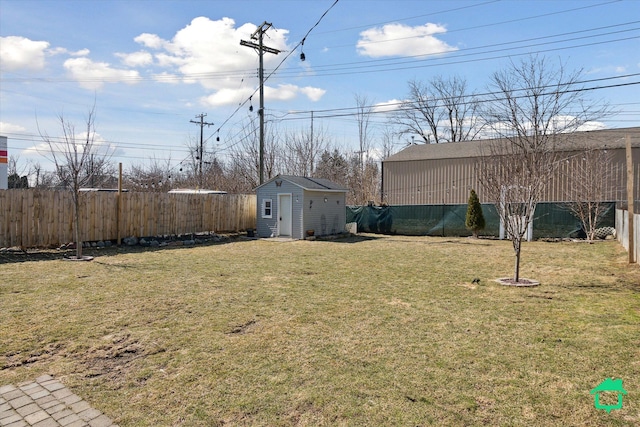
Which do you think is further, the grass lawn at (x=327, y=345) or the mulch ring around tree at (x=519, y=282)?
the mulch ring around tree at (x=519, y=282)

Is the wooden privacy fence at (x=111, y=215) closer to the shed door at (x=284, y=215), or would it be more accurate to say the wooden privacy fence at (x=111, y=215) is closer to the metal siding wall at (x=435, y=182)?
the shed door at (x=284, y=215)

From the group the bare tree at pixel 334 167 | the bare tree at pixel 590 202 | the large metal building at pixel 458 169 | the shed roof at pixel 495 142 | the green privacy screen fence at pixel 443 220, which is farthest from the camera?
the bare tree at pixel 334 167

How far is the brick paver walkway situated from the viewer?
2.71 m

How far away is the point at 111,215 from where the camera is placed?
43.2 ft

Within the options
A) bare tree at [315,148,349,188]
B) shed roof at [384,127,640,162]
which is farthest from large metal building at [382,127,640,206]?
bare tree at [315,148,349,188]

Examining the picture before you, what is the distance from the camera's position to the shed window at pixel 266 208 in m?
16.8

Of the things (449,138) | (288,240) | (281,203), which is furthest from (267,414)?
(449,138)

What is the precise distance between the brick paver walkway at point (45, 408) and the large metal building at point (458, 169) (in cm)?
1830

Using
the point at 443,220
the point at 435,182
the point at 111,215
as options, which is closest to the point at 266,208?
the point at 111,215

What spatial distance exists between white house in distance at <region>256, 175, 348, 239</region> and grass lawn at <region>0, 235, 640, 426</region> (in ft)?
26.2

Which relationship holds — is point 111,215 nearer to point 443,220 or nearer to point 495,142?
point 443,220

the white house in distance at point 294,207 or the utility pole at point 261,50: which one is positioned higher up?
the utility pole at point 261,50

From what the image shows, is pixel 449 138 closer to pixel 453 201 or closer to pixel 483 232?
pixel 453 201

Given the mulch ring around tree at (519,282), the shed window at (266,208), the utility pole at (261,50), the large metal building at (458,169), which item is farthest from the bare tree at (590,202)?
the utility pole at (261,50)
